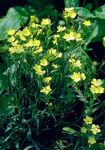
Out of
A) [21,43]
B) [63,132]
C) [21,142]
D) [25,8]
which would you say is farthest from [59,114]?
[25,8]

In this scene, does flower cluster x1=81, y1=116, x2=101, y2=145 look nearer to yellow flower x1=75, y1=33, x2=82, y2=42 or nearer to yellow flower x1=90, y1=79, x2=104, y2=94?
yellow flower x1=90, y1=79, x2=104, y2=94

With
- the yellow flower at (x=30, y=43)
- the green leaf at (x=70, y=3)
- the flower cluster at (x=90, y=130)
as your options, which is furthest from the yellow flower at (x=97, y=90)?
the green leaf at (x=70, y=3)

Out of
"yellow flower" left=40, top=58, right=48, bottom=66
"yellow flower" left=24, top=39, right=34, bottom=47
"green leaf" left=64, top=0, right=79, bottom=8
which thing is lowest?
"yellow flower" left=40, top=58, right=48, bottom=66

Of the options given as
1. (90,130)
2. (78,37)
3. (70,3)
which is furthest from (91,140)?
(70,3)

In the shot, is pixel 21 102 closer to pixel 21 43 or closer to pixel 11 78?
pixel 11 78

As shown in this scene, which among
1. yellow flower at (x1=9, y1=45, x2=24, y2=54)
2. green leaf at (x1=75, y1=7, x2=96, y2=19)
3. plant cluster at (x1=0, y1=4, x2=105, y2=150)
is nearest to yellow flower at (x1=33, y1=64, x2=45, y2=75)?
plant cluster at (x1=0, y1=4, x2=105, y2=150)

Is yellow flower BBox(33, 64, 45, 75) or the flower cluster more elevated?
yellow flower BBox(33, 64, 45, 75)

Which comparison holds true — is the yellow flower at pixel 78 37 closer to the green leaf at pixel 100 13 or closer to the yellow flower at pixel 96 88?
the yellow flower at pixel 96 88

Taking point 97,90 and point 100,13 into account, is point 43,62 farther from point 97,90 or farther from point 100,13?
point 100,13
